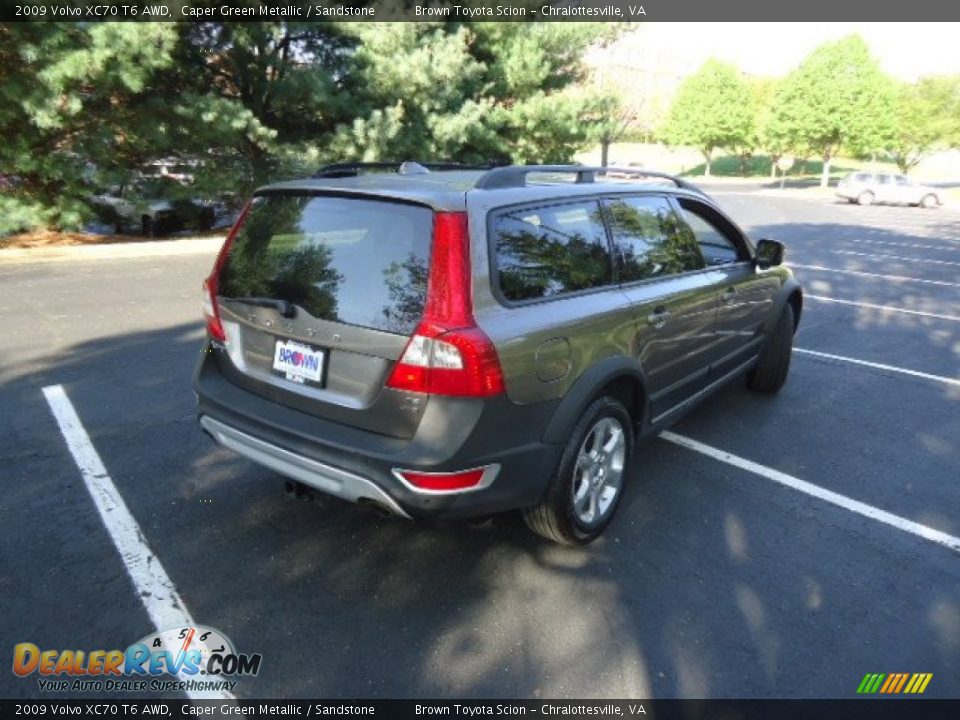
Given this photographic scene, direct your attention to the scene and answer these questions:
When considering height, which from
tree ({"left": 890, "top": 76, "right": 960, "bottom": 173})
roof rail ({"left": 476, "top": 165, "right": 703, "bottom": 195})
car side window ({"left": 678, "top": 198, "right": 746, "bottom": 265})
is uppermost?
tree ({"left": 890, "top": 76, "right": 960, "bottom": 173})

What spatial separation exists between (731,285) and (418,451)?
268cm

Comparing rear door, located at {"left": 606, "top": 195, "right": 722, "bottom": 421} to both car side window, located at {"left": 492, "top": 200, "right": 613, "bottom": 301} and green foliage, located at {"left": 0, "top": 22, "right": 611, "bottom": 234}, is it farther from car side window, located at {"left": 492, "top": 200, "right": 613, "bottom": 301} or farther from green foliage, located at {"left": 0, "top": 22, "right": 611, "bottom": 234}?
green foliage, located at {"left": 0, "top": 22, "right": 611, "bottom": 234}

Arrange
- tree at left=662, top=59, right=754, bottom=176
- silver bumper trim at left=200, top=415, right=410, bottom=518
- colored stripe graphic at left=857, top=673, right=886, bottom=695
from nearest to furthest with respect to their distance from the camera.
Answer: colored stripe graphic at left=857, top=673, right=886, bottom=695
silver bumper trim at left=200, top=415, right=410, bottom=518
tree at left=662, top=59, right=754, bottom=176

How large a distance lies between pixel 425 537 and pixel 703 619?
1.30 m

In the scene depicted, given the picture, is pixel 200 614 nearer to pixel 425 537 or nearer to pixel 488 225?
pixel 425 537

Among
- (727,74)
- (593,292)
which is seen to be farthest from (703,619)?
(727,74)

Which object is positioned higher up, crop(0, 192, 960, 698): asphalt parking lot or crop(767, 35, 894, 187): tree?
crop(767, 35, 894, 187): tree

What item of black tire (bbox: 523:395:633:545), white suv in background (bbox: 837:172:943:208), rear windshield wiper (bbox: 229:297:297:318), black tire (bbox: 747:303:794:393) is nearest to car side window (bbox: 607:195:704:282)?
black tire (bbox: 523:395:633:545)

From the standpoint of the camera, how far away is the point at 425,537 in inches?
123

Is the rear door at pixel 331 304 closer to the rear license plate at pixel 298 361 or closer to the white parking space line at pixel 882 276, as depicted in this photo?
the rear license plate at pixel 298 361

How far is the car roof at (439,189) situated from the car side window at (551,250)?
7cm

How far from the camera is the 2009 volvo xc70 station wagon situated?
2414 millimetres

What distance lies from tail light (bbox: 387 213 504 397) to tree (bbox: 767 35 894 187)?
4813cm

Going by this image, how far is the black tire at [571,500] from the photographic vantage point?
281 centimetres
